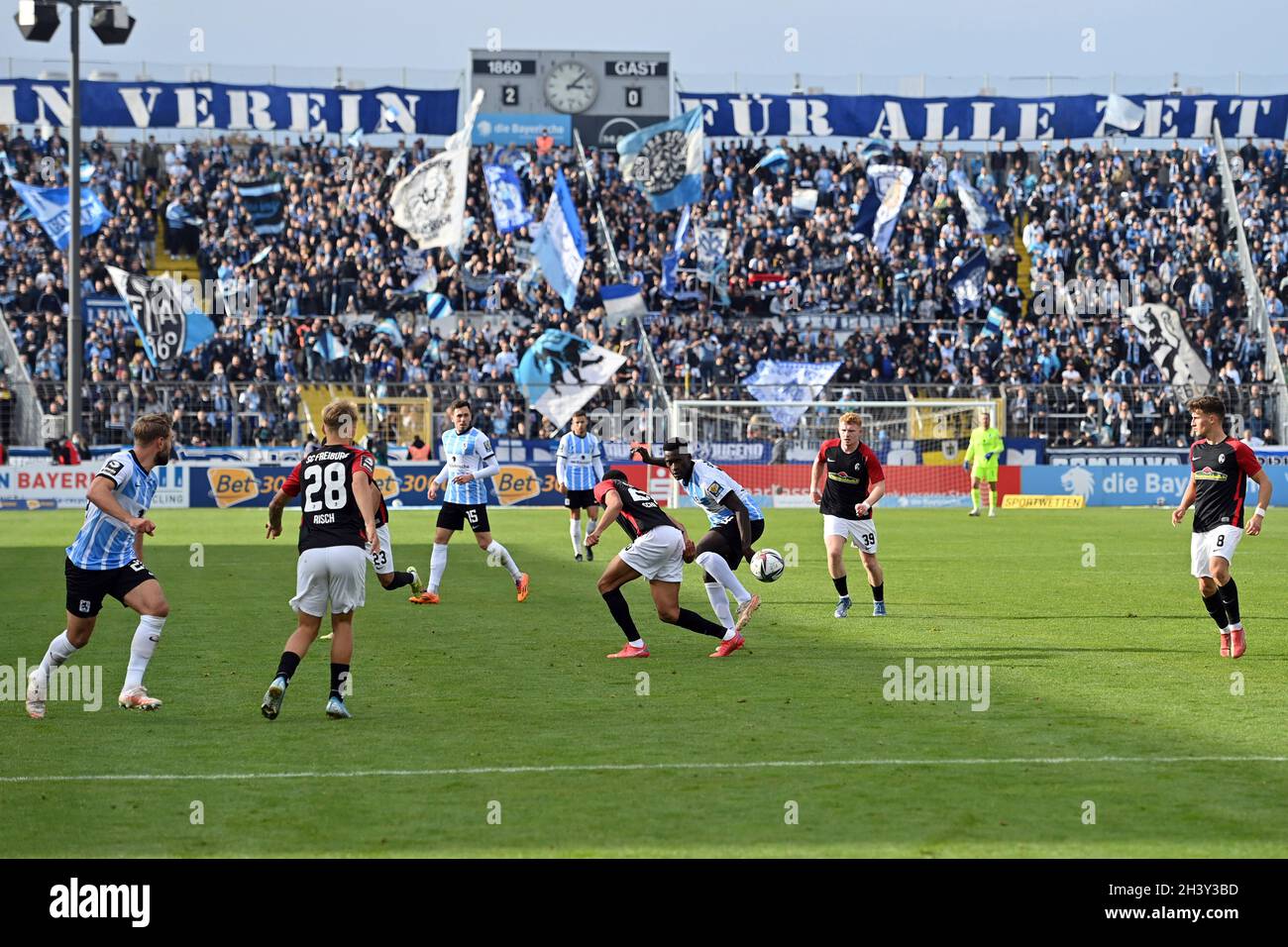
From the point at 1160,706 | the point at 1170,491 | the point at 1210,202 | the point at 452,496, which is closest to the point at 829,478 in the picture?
the point at 452,496

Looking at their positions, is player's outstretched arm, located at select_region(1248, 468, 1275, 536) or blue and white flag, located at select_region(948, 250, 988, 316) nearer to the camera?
player's outstretched arm, located at select_region(1248, 468, 1275, 536)

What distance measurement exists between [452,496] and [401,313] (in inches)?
1058

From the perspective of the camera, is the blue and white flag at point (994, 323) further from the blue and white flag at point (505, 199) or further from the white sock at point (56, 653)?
the white sock at point (56, 653)

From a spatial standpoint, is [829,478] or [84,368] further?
[84,368]

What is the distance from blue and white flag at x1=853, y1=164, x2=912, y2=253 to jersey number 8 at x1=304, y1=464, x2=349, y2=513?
4099 cm

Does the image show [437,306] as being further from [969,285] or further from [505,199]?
[969,285]

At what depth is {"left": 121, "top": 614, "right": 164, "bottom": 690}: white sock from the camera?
11.4 m

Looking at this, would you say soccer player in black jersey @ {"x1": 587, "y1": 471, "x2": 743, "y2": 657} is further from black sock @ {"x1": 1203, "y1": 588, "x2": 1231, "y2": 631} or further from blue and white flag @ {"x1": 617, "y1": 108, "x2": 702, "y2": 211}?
blue and white flag @ {"x1": 617, "y1": 108, "x2": 702, "y2": 211}

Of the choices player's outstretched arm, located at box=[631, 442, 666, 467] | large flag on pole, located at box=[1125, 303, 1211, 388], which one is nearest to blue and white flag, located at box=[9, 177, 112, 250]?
large flag on pole, located at box=[1125, 303, 1211, 388]

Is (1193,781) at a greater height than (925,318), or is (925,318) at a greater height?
(925,318)

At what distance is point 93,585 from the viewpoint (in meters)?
11.2

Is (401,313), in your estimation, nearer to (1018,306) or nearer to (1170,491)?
(1018,306)

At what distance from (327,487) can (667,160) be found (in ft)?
136
